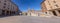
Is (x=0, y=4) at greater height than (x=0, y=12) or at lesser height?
greater

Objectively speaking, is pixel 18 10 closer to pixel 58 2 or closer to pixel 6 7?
pixel 6 7

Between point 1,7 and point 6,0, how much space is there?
5.85 metres

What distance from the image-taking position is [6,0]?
47.2m

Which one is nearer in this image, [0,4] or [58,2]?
[58,2]

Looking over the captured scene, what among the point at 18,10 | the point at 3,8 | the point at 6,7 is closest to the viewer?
the point at 3,8

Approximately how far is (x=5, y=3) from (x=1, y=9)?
5.28 m

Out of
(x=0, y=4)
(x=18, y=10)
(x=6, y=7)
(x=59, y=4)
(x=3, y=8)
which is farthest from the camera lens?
(x=18, y=10)

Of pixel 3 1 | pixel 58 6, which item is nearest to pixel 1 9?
pixel 3 1

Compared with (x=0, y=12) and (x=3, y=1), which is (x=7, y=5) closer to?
(x=3, y=1)

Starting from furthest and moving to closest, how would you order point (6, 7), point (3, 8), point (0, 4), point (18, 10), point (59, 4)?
point (18, 10)
point (6, 7)
point (3, 8)
point (0, 4)
point (59, 4)

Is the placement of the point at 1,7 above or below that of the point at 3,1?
below

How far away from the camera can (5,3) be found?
47.0 m

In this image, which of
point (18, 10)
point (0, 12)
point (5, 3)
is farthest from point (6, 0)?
point (18, 10)

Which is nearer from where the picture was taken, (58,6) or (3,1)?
(58,6)
